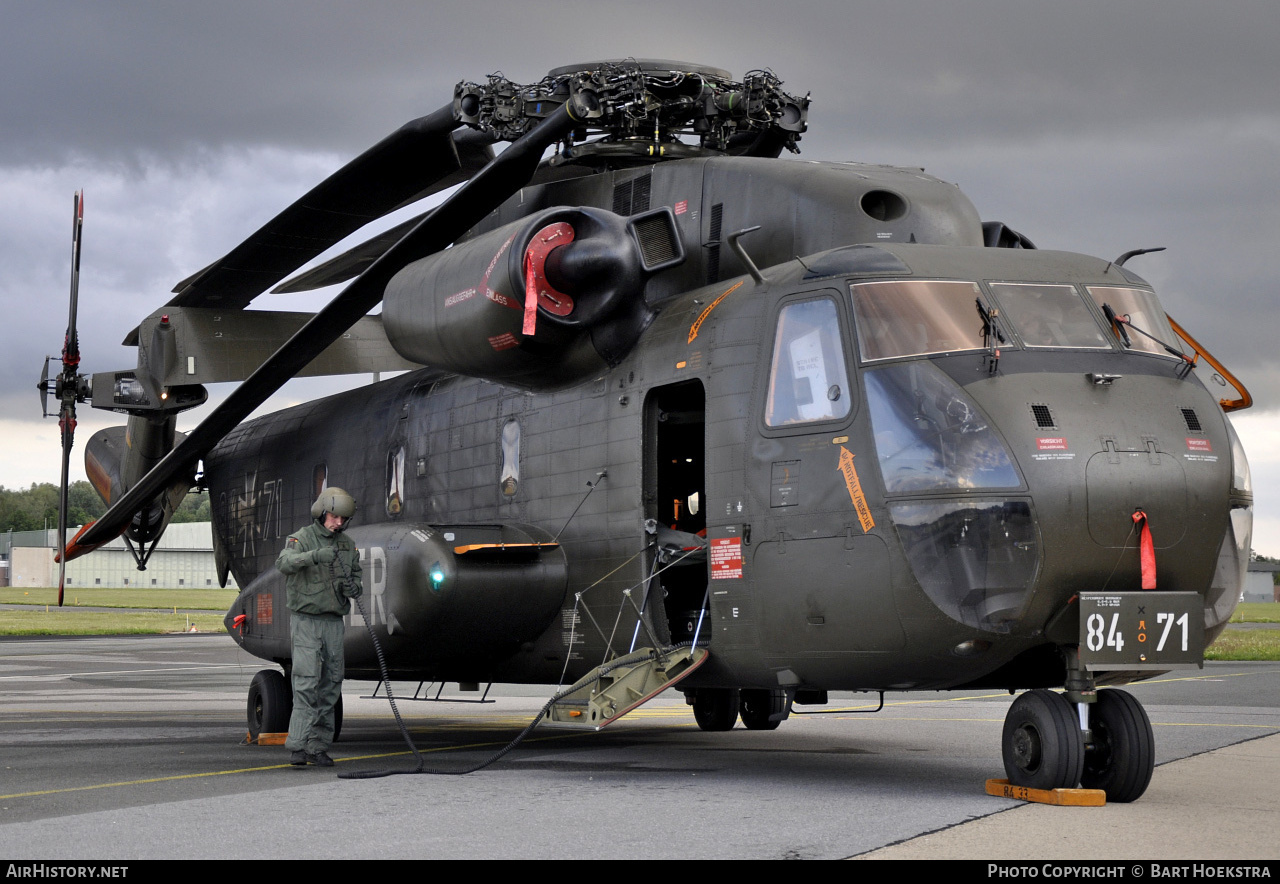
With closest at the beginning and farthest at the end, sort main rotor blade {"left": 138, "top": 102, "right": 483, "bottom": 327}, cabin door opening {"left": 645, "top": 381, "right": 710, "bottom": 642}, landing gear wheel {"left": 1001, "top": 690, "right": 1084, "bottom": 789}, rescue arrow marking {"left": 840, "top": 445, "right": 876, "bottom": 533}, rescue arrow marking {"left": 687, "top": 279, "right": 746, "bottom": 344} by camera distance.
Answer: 1. landing gear wheel {"left": 1001, "top": 690, "right": 1084, "bottom": 789}
2. rescue arrow marking {"left": 840, "top": 445, "right": 876, "bottom": 533}
3. rescue arrow marking {"left": 687, "top": 279, "right": 746, "bottom": 344}
4. cabin door opening {"left": 645, "top": 381, "right": 710, "bottom": 642}
5. main rotor blade {"left": 138, "top": 102, "right": 483, "bottom": 327}

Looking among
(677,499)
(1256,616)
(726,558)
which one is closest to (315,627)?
(677,499)

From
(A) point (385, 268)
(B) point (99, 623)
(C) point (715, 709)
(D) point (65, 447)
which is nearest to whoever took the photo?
(A) point (385, 268)

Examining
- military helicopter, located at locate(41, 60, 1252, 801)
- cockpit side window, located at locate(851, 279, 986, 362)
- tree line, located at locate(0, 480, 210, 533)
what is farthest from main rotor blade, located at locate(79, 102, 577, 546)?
tree line, located at locate(0, 480, 210, 533)

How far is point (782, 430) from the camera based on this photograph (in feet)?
27.9

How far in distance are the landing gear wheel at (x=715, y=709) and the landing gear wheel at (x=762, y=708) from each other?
12 cm

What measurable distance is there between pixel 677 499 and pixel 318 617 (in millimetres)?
2803

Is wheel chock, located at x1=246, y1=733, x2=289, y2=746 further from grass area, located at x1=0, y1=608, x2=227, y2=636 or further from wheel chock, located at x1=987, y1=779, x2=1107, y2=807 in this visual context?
grass area, located at x1=0, y1=608, x2=227, y2=636

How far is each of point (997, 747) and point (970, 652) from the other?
403cm

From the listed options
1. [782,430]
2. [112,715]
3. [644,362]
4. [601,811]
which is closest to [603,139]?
[644,362]

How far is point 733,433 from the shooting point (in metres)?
8.85

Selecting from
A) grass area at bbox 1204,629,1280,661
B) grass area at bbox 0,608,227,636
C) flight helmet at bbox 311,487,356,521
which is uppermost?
flight helmet at bbox 311,487,356,521

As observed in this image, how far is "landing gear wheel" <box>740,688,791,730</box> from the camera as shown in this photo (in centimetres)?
1296

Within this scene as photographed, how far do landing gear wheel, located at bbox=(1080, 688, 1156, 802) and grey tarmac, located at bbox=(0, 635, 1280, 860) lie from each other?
0.16 m

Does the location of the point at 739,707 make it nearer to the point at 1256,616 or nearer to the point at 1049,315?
the point at 1049,315
